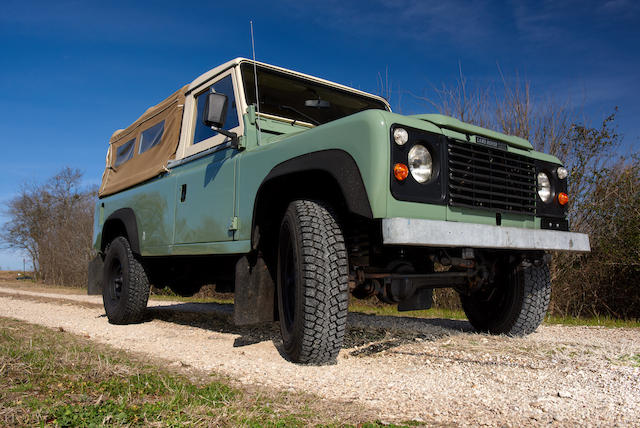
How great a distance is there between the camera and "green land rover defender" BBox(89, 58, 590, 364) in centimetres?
296

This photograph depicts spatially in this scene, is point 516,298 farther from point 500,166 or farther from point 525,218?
point 500,166

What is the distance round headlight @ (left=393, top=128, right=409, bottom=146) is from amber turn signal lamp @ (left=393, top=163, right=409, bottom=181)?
131 mm

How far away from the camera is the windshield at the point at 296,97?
4.33 m

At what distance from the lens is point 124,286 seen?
214 inches

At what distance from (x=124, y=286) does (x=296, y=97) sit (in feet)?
9.32

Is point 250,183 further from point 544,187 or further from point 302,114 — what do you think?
point 544,187

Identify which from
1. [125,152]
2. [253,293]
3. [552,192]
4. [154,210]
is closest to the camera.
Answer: [253,293]

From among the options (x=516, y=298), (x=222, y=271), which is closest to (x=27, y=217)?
(x=222, y=271)

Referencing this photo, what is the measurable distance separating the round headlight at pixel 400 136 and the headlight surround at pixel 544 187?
153 cm

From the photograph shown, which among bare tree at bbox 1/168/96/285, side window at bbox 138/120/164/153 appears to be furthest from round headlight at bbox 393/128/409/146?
bare tree at bbox 1/168/96/285

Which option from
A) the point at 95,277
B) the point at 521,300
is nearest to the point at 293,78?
the point at 521,300

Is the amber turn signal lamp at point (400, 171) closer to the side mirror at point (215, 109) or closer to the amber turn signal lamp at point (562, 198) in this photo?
the side mirror at point (215, 109)

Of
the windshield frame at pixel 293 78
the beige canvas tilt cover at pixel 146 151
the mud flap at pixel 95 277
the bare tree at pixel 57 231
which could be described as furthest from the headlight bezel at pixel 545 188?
the bare tree at pixel 57 231

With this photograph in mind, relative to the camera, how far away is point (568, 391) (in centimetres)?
262
